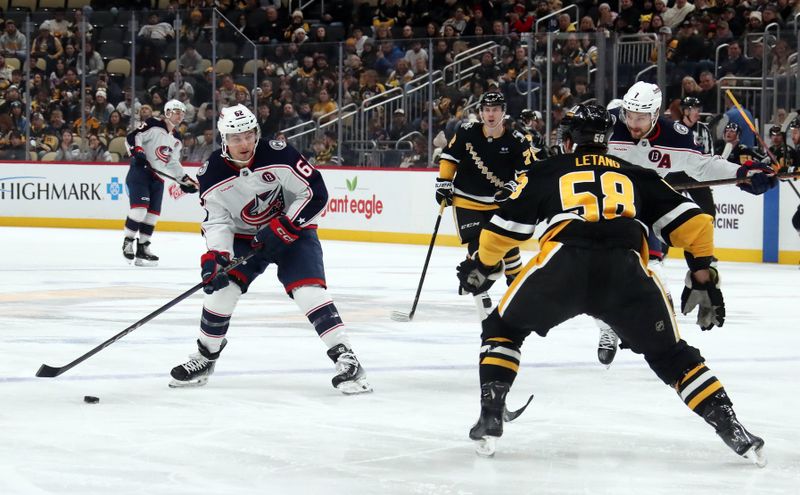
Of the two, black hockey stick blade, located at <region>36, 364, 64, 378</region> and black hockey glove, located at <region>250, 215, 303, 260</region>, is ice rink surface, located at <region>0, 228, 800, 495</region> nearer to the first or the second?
black hockey stick blade, located at <region>36, 364, 64, 378</region>

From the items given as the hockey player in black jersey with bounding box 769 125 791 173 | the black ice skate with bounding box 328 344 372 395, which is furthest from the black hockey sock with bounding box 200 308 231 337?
the hockey player in black jersey with bounding box 769 125 791 173

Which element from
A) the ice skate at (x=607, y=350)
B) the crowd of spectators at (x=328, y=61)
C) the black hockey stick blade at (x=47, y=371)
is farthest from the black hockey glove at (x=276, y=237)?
the crowd of spectators at (x=328, y=61)

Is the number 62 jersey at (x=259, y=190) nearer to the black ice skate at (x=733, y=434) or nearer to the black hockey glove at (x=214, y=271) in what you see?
the black hockey glove at (x=214, y=271)

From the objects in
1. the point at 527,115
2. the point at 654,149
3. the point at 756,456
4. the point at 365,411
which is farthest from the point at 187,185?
the point at 756,456

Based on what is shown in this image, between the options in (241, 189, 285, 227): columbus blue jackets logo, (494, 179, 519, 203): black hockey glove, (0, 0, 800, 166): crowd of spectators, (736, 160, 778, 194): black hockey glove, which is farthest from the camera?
(0, 0, 800, 166): crowd of spectators

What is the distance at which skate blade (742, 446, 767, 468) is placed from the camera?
3.75 meters

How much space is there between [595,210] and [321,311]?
1.67 meters

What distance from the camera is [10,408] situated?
4.70m

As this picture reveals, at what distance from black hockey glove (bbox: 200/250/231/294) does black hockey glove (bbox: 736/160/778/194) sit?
2168mm

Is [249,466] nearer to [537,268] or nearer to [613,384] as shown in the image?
[537,268]

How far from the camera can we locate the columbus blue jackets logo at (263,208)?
5.16 m

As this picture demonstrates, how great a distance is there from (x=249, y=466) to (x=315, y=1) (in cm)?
1515

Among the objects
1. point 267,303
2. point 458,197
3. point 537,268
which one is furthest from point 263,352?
point 537,268

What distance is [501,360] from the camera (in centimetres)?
383
